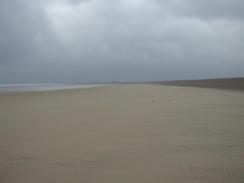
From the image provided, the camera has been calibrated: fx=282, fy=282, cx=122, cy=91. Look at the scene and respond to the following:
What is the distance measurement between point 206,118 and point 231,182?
19.1 ft

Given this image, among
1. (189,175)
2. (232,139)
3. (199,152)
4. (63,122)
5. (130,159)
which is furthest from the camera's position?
(63,122)

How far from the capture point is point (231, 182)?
4.00 m

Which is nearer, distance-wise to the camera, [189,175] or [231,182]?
[231,182]

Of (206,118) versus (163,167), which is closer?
(163,167)

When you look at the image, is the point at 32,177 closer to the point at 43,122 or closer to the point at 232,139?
the point at 232,139

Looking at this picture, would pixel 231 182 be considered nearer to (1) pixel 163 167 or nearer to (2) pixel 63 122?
(1) pixel 163 167

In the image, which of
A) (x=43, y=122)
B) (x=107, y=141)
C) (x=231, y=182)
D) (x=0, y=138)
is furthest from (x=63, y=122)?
(x=231, y=182)

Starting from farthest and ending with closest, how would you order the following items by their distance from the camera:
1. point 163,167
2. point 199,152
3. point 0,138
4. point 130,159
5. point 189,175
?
point 0,138, point 199,152, point 130,159, point 163,167, point 189,175

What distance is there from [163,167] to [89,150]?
1.76 metres

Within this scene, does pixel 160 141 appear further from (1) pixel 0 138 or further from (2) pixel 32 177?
(1) pixel 0 138

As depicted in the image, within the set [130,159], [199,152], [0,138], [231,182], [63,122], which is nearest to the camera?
[231,182]

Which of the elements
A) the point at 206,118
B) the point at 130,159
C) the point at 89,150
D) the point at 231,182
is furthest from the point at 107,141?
the point at 206,118

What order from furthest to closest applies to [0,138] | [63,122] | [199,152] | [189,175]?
[63,122]
[0,138]
[199,152]
[189,175]

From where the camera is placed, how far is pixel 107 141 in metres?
6.58
